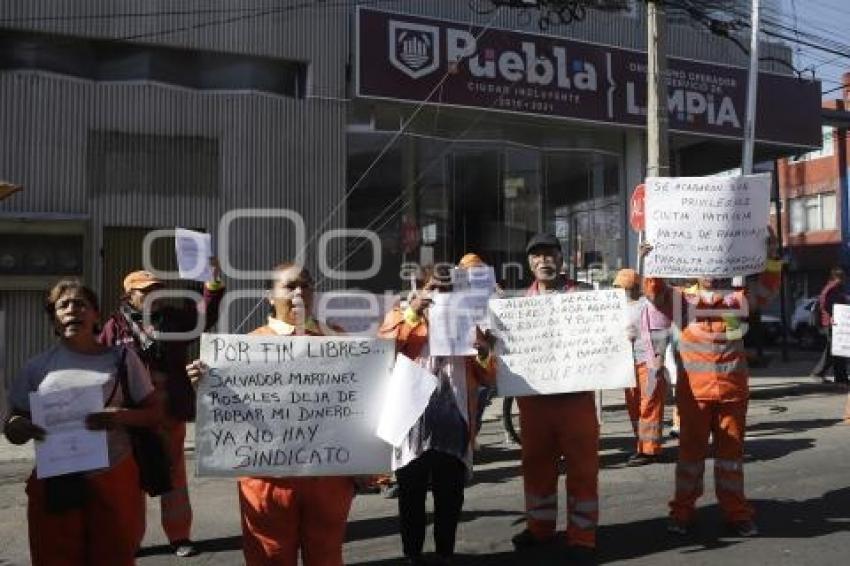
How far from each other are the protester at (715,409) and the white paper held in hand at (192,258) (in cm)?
289

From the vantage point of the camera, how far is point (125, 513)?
387 cm

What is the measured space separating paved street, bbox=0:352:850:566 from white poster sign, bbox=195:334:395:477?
5.93ft

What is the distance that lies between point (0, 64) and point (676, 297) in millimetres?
10785

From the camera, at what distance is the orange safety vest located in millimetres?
5957

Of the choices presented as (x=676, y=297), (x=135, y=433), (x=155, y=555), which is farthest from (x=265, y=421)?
(x=676, y=297)

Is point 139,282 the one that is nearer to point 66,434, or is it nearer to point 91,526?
point 66,434

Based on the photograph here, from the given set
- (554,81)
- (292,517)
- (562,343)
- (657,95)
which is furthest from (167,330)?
(554,81)

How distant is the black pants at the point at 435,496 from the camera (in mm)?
5285

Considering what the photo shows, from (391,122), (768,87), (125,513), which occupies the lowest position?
(125,513)

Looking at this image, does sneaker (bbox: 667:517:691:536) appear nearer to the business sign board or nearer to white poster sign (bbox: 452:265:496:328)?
white poster sign (bbox: 452:265:496:328)

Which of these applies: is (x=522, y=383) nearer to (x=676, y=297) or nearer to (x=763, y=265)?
(x=676, y=297)

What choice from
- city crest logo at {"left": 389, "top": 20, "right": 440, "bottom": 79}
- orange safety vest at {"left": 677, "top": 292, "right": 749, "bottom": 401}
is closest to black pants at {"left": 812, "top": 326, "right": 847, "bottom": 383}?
city crest logo at {"left": 389, "top": 20, "right": 440, "bottom": 79}

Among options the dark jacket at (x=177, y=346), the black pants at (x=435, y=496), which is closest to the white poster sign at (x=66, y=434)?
the dark jacket at (x=177, y=346)

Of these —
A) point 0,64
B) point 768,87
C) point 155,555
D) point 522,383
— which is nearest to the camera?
point 522,383
